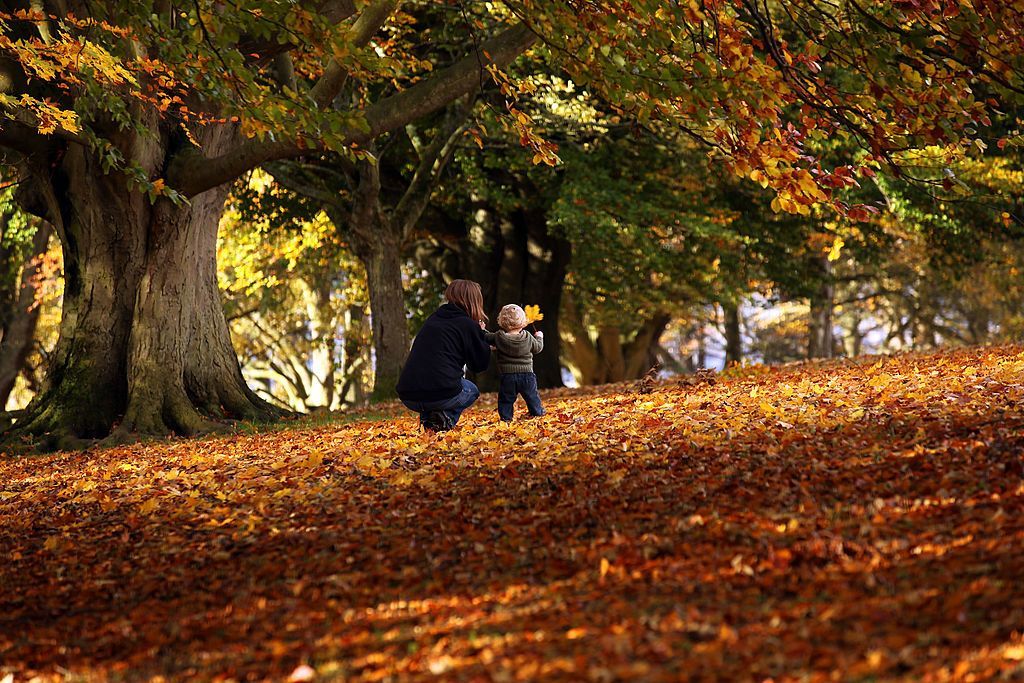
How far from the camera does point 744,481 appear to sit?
577 cm

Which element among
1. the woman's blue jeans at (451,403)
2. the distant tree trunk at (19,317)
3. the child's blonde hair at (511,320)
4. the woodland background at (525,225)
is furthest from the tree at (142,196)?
the distant tree trunk at (19,317)

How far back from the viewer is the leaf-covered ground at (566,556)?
3541 mm

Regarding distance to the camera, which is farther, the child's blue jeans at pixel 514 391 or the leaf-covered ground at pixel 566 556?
the child's blue jeans at pixel 514 391

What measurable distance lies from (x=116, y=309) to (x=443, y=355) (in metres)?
5.35

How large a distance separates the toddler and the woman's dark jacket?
17.4 inches

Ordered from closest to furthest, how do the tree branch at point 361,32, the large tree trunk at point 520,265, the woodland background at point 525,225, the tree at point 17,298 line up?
1. the tree branch at point 361,32
2. the woodland background at point 525,225
3. the tree at point 17,298
4. the large tree trunk at point 520,265

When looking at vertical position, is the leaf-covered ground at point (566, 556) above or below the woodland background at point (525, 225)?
below

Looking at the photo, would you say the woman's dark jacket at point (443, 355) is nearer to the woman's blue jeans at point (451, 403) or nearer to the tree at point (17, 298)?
the woman's blue jeans at point (451, 403)

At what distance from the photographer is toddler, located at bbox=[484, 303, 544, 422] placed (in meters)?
9.61

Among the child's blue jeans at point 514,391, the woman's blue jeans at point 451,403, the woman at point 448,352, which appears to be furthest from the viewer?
the child's blue jeans at point 514,391

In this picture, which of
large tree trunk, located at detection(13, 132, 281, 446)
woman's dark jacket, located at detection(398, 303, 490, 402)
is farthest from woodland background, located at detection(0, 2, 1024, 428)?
woman's dark jacket, located at detection(398, 303, 490, 402)

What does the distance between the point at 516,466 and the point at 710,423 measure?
2.02 meters

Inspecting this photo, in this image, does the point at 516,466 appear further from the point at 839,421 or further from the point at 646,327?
the point at 646,327

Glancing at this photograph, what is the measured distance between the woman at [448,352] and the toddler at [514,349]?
0.43 metres
